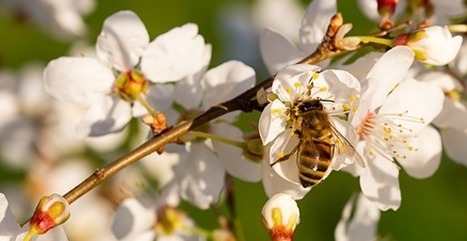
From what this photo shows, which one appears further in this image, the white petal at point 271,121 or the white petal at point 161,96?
the white petal at point 161,96

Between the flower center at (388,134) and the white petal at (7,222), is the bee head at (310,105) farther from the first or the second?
the white petal at (7,222)

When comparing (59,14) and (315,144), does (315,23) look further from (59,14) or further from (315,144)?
(59,14)

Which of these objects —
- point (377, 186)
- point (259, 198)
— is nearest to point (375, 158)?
point (377, 186)

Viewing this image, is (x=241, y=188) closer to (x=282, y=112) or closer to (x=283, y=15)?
(x=283, y=15)

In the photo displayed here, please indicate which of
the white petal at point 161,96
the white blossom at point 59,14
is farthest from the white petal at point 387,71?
the white blossom at point 59,14

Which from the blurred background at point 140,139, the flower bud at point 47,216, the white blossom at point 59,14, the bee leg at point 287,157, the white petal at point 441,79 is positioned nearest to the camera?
the flower bud at point 47,216

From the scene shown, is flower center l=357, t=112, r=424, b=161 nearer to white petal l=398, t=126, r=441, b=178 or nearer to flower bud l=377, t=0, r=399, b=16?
white petal l=398, t=126, r=441, b=178
